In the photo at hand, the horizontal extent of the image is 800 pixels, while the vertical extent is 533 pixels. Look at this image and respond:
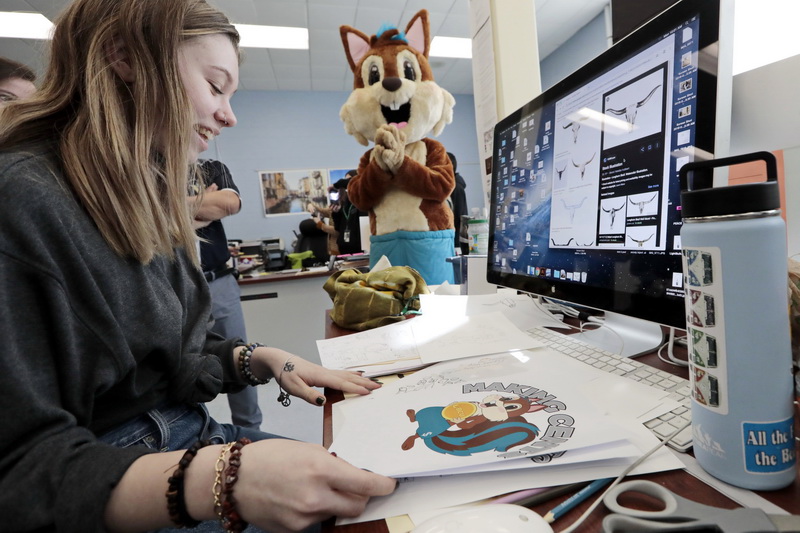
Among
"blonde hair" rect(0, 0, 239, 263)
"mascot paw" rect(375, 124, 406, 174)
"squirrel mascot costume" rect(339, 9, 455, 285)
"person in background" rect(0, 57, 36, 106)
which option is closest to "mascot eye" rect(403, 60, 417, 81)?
"squirrel mascot costume" rect(339, 9, 455, 285)

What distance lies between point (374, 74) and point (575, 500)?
1.48 metres

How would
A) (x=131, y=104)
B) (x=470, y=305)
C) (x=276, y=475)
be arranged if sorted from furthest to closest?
(x=470, y=305) < (x=131, y=104) < (x=276, y=475)

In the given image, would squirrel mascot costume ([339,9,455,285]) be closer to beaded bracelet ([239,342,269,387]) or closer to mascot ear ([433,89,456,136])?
mascot ear ([433,89,456,136])

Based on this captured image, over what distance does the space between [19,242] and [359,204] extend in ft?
3.90

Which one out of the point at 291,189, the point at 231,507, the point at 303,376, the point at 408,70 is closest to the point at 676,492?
the point at 231,507

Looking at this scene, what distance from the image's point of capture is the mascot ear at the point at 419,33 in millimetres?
1524

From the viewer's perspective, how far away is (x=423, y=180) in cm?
139

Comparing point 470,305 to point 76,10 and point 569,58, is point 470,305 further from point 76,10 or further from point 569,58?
point 569,58

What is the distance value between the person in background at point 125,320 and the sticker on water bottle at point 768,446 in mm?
234

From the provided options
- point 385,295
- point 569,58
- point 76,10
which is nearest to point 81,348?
point 76,10

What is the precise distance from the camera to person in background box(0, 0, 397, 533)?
310mm

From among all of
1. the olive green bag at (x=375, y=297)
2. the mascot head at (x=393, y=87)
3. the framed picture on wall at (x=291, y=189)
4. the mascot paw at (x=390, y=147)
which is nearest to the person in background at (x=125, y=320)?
the olive green bag at (x=375, y=297)

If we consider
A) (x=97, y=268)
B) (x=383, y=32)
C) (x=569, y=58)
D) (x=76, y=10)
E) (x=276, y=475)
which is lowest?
(x=276, y=475)

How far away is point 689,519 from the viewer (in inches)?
8.7
